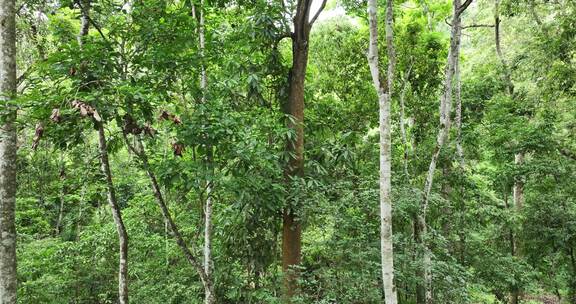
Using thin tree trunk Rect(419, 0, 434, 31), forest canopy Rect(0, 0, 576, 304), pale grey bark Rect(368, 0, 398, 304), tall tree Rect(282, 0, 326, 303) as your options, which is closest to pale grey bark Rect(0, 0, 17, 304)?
forest canopy Rect(0, 0, 576, 304)

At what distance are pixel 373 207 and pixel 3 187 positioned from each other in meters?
4.44

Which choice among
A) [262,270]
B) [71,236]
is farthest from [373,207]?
[71,236]

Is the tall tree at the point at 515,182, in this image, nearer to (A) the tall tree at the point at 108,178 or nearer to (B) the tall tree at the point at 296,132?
(B) the tall tree at the point at 296,132

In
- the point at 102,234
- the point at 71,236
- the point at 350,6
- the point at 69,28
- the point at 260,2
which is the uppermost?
the point at 350,6

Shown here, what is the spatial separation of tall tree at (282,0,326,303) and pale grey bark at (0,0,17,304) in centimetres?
311

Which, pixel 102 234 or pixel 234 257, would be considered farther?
pixel 102 234

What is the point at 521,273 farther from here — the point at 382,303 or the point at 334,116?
the point at 334,116

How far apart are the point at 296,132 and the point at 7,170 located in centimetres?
339

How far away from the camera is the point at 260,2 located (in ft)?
18.1

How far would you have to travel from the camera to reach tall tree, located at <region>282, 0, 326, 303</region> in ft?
18.3

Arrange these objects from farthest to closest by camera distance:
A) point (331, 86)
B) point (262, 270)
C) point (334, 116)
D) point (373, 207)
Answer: point (331, 86), point (334, 116), point (262, 270), point (373, 207)

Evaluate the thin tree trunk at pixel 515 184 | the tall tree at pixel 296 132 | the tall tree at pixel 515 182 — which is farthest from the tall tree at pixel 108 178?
Result: the tall tree at pixel 515 182

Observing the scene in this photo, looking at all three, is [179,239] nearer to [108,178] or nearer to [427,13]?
[108,178]

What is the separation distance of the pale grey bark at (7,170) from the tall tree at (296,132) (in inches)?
123
